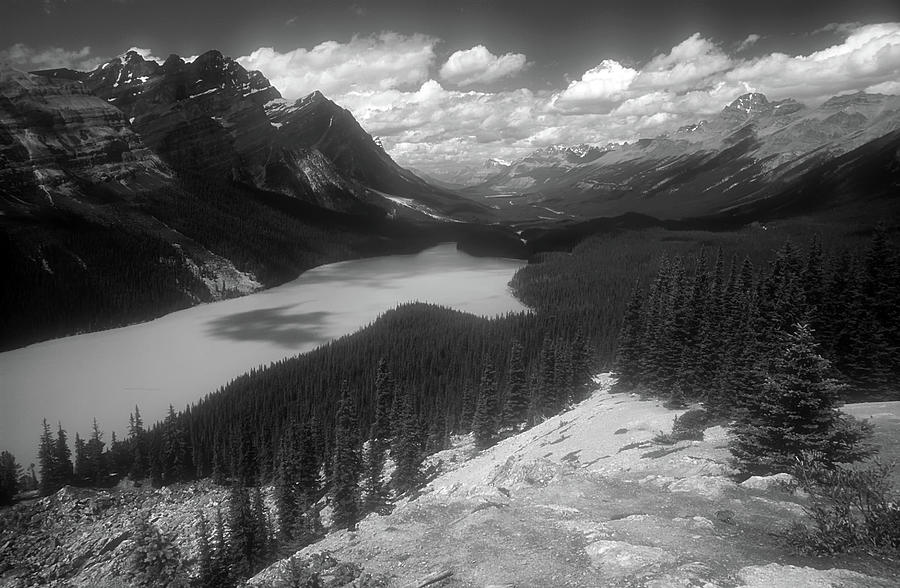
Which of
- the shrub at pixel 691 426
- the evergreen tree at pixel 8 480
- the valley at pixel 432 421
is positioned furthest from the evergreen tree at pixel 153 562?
the evergreen tree at pixel 8 480

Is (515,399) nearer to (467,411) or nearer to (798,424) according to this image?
(467,411)

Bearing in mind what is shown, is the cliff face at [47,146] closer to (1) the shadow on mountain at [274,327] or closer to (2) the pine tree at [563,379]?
(1) the shadow on mountain at [274,327]

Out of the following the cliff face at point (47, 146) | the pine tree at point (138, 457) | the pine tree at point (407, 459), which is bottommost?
the pine tree at point (138, 457)

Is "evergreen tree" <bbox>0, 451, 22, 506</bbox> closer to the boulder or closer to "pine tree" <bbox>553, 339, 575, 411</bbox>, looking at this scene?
"pine tree" <bbox>553, 339, 575, 411</bbox>

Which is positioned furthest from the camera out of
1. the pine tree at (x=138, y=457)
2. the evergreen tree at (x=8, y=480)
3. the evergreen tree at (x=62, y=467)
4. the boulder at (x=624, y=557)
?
the pine tree at (x=138, y=457)

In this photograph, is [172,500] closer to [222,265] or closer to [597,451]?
→ [597,451]

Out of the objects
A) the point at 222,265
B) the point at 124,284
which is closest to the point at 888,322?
the point at 124,284

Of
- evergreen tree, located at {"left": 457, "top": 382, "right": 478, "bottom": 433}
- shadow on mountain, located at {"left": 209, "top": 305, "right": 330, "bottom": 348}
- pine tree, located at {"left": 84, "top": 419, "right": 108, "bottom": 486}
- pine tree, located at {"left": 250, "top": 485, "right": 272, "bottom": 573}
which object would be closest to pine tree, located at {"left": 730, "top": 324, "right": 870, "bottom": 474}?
pine tree, located at {"left": 250, "top": 485, "right": 272, "bottom": 573}
